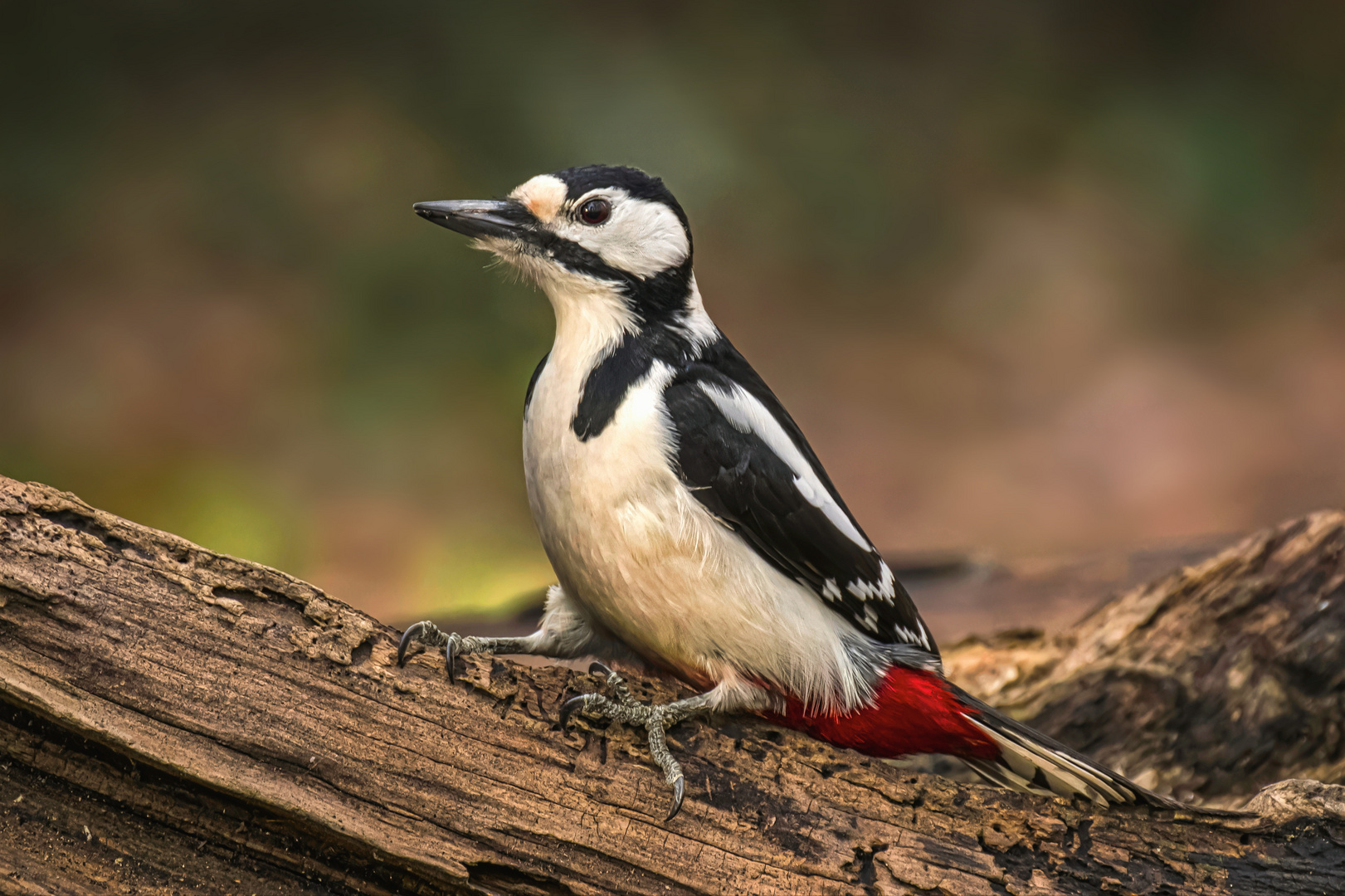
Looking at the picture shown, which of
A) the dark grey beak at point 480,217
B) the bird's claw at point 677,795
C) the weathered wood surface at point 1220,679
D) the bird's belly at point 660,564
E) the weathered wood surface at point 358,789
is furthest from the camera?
the weathered wood surface at point 1220,679

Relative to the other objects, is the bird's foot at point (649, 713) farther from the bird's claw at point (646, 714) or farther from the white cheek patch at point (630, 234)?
the white cheek patch at point (630, 234)

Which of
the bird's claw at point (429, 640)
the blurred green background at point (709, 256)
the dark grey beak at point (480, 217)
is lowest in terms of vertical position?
the bird's claw at point (429, 640)

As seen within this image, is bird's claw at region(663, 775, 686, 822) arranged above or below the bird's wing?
below

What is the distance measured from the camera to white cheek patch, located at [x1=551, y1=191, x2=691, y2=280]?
201cm

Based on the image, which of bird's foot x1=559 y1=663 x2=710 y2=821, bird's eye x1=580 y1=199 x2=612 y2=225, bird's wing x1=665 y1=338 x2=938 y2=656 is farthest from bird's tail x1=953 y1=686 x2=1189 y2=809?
bird's eye x1=580 y1=199 x2=612 y2=225

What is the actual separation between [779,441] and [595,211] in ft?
1.90

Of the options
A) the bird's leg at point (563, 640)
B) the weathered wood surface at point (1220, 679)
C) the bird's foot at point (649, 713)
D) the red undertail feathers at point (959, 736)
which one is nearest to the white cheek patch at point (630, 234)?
the bird's leg at point (563, 640)

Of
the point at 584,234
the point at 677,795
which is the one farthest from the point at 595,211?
the point at 677,795

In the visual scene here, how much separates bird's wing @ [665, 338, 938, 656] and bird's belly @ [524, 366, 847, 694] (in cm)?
4

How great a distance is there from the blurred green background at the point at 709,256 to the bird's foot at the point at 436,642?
164 cm

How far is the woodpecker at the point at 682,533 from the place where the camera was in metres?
1.84

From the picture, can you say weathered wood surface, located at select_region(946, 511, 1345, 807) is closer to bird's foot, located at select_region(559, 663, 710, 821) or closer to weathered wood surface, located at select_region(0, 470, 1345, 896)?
weathered wood surface, located at select_region(0, 470, 1345, 896)

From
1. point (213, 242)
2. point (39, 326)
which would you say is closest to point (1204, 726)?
point (213, 242)

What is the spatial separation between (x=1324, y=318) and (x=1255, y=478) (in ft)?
3.35
